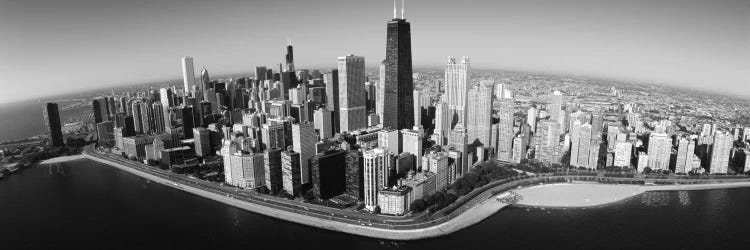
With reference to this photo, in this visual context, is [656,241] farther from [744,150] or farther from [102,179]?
[102,179]

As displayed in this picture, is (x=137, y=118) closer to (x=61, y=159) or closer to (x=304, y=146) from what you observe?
(x=61, y=159)

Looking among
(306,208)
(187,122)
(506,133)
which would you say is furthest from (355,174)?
(187,122)

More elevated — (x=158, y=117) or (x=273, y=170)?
(x=158, y=117)

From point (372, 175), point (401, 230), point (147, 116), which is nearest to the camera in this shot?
point (401, 230)

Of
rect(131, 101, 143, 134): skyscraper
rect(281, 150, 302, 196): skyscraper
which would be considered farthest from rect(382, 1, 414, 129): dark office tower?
rect(131, 101, 143, 134): skyscraper

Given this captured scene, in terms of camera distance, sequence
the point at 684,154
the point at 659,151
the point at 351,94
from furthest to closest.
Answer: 1. the point at 351,94
2. the point at 659,151
3. the point at 684,154

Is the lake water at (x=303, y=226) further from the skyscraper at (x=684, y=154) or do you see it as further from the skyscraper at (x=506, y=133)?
the skyscraper at (x=506, y=133)

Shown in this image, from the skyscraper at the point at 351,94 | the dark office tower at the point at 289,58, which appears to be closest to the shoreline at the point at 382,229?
the skyscraper at the point at 351,94

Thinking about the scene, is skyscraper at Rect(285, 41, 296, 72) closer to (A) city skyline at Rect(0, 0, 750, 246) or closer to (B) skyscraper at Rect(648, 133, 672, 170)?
(A) city skyline at Rect(0, 0, 750, 246)
